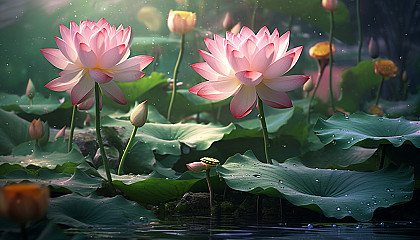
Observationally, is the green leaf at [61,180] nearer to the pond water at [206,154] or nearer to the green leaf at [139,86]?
the pond water at [206,154]

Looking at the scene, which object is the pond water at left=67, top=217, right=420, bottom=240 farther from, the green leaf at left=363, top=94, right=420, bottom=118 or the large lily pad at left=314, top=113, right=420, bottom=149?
the green leaf at left=363, top=94, right=420, bottom=118

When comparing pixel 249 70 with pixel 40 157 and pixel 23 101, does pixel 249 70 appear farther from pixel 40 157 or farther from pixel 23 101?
pixel 23 101

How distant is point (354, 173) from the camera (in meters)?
1.15

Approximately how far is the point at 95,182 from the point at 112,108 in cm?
115

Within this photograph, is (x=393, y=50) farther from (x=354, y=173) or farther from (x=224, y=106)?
(x=354, y=173)

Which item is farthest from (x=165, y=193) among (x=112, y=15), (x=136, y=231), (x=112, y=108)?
(x=112, y=15)

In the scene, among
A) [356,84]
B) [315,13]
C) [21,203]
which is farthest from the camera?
[315,13]

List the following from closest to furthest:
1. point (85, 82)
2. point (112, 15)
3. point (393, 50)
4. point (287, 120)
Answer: point (85, 82)
point (287, 120)
point (112, 15)
point (393, 50)

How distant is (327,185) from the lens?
3.57 feet

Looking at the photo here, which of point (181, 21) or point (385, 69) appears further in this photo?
point (385, 69)

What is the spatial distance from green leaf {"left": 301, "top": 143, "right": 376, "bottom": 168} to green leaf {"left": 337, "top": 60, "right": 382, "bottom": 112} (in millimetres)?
969

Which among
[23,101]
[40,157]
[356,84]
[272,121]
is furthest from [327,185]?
[23,101]

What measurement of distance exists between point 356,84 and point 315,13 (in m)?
0.43

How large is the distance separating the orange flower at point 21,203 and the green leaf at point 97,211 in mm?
346
